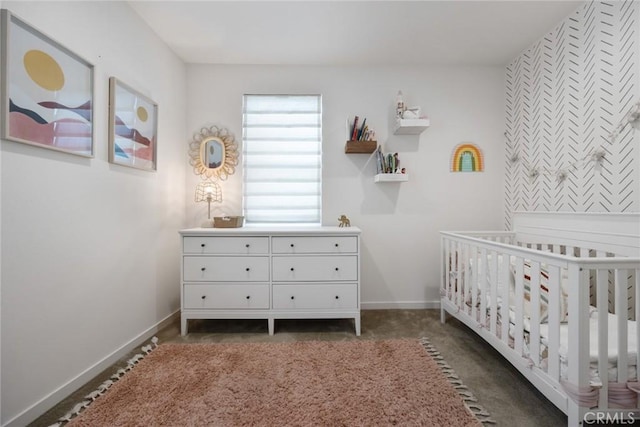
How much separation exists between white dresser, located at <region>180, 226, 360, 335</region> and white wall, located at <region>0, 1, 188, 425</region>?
354mm

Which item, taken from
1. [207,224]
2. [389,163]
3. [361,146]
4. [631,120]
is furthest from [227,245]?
[631,120]

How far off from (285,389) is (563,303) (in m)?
1.55

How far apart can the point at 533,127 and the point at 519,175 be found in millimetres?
435

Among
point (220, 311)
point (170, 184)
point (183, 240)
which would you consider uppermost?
point (170, 184)

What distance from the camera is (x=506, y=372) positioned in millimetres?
1678

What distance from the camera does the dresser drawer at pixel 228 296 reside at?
7.09 feet

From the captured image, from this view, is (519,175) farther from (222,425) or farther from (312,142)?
(222,425)

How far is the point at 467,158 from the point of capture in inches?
108

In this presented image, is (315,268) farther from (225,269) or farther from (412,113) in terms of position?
(412,113)

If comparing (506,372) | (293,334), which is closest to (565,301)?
(506,372)

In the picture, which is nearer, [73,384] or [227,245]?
[73,384]

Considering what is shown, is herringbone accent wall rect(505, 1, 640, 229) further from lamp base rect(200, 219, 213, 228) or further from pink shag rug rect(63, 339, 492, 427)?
lamp base rect(200, 219, 213, 228)

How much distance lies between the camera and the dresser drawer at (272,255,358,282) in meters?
2.16

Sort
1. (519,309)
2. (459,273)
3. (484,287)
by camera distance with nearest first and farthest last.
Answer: (519,309)
(484,287)
(459,273)
